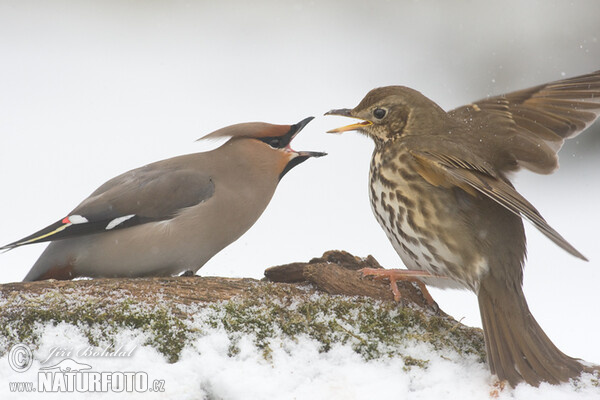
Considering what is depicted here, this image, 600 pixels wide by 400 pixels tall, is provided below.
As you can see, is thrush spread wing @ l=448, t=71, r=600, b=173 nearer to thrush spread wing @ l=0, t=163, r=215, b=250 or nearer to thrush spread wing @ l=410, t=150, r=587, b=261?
thrush spread wing @ l=410, t=150, r=587, b=261

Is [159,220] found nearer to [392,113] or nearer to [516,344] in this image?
[392,113]

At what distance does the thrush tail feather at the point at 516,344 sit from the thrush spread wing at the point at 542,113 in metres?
0.80

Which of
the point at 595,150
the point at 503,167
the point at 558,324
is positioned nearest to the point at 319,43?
the point at 595,150

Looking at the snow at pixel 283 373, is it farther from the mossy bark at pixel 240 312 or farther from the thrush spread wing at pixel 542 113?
the thrush spread wing at pixel 542 113

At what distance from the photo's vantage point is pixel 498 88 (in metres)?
9.34

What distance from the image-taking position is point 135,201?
454 centimetres

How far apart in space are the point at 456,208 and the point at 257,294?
100 centimetres

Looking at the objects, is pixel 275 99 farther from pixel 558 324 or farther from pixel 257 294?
pixel 257 294

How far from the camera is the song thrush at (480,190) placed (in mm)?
3596

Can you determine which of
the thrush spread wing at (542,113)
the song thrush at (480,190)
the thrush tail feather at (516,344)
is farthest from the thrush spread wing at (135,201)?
the thrush tail feather at (516,344)

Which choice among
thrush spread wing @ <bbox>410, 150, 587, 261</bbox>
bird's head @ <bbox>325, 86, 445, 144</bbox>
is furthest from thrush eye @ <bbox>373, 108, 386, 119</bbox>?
thrush spread wing @ <bbox>410, 150, 587, 261</bbox>

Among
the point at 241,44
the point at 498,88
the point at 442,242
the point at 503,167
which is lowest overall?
the point at 442,242

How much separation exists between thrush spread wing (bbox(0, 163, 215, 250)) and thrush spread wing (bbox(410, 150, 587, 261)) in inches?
49.4

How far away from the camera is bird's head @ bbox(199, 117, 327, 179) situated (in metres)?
5.03
